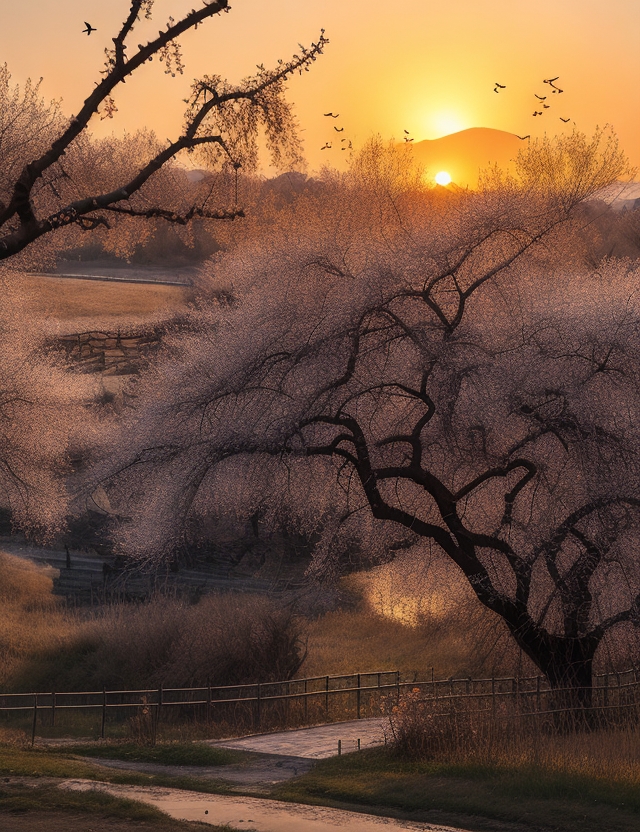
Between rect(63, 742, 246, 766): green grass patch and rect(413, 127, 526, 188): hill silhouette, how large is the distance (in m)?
35.2

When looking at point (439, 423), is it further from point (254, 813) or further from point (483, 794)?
point (254, 813)

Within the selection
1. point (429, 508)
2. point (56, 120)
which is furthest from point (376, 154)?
point (429, 508)

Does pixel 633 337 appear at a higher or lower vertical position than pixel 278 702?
higher

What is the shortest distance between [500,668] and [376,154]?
35218 millimetres

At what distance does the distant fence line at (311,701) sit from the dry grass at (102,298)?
42.9 metres

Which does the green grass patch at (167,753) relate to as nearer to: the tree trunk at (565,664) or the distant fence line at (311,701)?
the distant fence line at (311,701)

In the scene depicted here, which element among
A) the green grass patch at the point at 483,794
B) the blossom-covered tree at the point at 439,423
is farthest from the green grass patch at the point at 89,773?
the blossom-covered tree at the point at 439,423

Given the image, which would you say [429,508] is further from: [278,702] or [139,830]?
[139,830]

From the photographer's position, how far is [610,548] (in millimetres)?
15938

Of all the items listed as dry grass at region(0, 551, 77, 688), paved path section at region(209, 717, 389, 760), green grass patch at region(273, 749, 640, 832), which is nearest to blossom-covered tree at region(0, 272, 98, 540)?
dry grass at region(0, 551, 77, 688)

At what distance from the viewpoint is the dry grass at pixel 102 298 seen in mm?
72312

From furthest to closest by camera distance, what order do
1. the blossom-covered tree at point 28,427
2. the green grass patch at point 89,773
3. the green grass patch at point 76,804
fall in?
the blossom-covered tree at point 28,427, the green grass patch at point 89,773, the green grass patch at point 76,804

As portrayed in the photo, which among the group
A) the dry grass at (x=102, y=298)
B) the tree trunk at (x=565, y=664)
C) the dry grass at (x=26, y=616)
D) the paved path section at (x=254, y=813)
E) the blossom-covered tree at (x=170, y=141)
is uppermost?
the dry grass at (x=102, y=298)

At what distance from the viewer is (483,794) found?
1301cm
